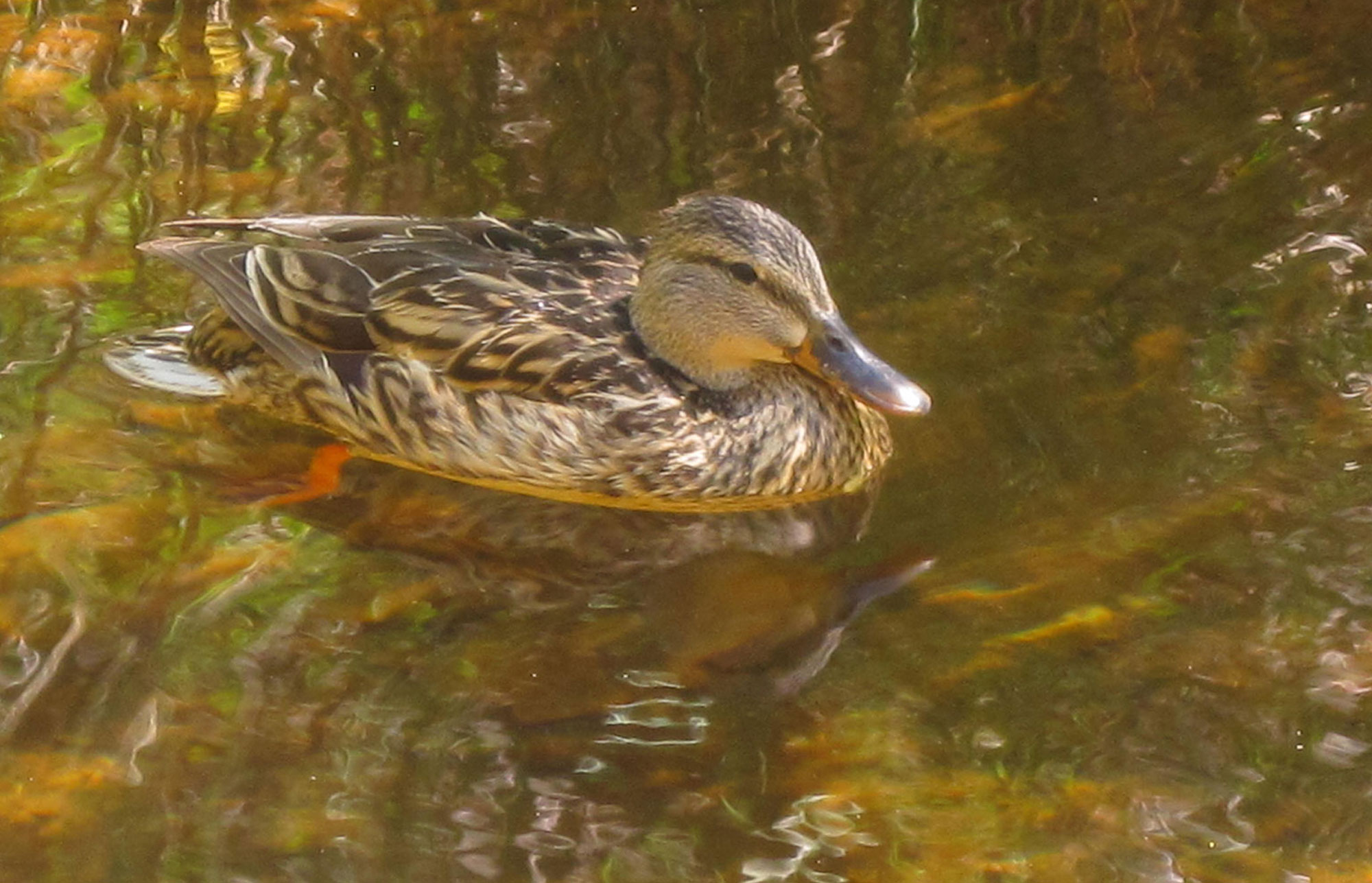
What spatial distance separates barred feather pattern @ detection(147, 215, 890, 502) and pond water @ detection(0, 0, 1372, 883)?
177 millimetres

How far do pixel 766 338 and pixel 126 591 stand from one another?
6.71ft

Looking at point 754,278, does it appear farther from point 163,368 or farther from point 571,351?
point 163,368

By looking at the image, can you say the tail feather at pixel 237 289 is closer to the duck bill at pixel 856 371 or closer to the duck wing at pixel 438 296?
the duck wing at pixel 438 296

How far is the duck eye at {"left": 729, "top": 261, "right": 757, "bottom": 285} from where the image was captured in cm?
536

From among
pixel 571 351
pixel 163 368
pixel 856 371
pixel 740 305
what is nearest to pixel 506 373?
pixel 571 351

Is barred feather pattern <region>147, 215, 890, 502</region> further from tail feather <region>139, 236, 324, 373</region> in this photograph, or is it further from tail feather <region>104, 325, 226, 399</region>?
tail feather <region>104, 325, 226, 399</region>

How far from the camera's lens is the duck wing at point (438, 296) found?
17.8ft

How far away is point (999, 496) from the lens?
16.7 ft

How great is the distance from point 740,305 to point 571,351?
55cm

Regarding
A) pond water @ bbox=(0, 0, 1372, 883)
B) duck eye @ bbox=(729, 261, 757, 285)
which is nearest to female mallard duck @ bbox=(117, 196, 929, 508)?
duck eye @ bbox=(729, 261, 757, 285)

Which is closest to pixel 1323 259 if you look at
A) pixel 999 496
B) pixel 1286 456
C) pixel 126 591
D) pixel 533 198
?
pixel 1286 456

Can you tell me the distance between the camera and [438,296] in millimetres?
Answer: 5477

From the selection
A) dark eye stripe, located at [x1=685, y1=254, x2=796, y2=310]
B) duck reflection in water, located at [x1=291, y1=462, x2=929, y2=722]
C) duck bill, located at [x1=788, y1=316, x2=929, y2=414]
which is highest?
dark eye stripe, located at [x1=685, y1=254, x2=796, y2=310]

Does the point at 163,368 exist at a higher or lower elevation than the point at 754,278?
lower
